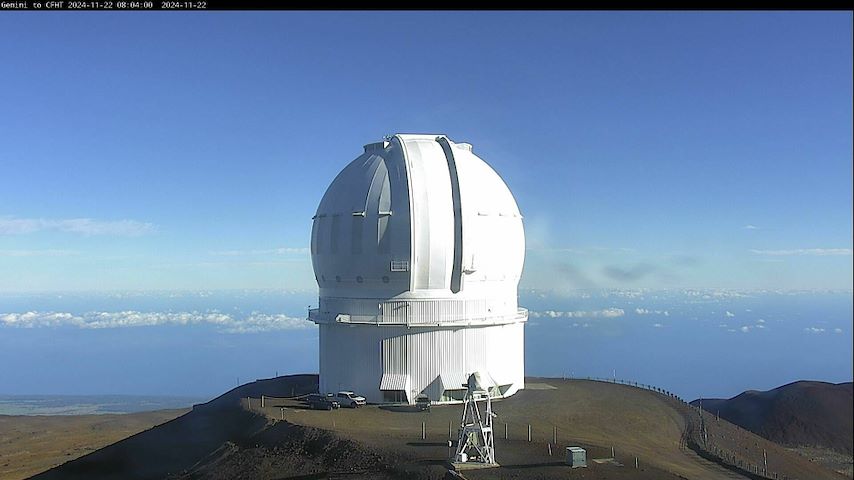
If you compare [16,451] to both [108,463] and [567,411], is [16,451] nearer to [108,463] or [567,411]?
[108,463]

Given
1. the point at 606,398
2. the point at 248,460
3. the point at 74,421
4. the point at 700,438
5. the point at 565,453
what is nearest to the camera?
the point at 565,453

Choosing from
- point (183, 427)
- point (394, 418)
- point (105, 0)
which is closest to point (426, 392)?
point (394, 418)

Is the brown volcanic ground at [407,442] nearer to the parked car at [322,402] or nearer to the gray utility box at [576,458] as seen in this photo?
the gray utility box at [576,458]

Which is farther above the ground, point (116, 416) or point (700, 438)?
point (700, 438)

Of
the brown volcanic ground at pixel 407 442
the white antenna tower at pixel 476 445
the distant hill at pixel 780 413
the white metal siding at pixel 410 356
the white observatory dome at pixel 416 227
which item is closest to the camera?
the white antenna tower at pixel 476 445

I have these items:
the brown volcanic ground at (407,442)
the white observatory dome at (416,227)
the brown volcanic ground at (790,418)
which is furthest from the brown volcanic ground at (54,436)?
the brown volcanic ground at (790,418)

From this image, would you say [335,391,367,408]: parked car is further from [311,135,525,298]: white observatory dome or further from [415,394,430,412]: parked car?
[311,135,525,298]: white observatory dome

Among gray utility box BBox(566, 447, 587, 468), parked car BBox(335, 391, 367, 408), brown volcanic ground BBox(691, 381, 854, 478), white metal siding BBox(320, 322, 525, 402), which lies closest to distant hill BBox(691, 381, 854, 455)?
brown volcanic ground BBox(691, 381, 854, 478)
